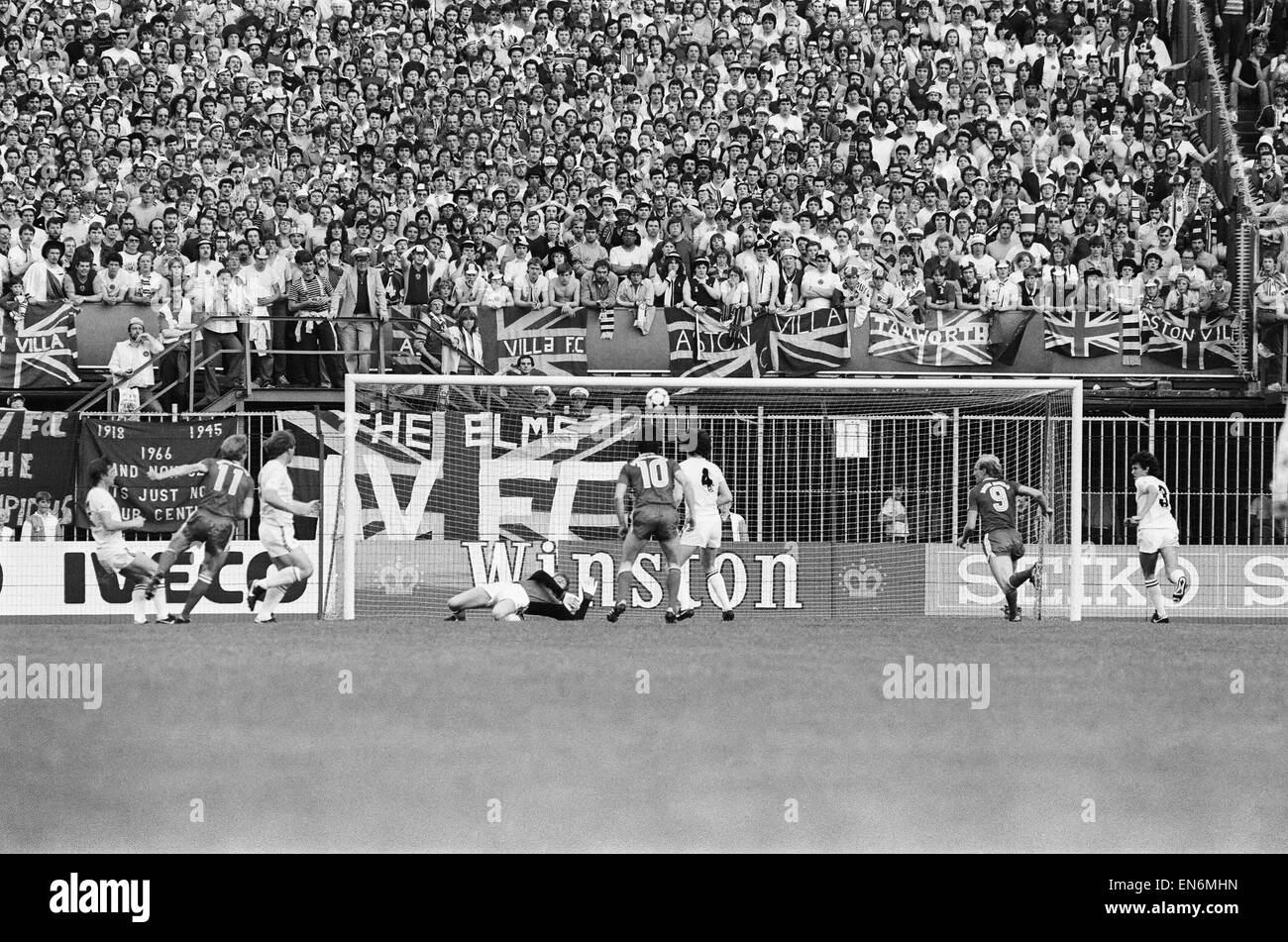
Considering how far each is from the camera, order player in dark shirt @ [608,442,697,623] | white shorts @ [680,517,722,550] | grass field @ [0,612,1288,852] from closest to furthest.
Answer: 1. grass field @ [0,612,1288,852]
2. player in dark shirt @ [608,442,697,623]
3. white shorts @ [680,517,722,550]

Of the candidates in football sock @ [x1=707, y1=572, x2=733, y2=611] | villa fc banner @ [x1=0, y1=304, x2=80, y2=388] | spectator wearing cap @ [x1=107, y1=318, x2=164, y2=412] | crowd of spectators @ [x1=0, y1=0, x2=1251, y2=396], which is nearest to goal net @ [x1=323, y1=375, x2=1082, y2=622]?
football sock @ [x1=707, y1=572, x2=733, y2=611]

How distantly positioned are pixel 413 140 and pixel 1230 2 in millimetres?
13382

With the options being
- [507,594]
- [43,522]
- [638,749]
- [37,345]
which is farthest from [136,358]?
[638,749]

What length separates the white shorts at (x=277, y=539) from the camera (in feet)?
70.1

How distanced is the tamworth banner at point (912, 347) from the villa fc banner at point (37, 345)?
6582 mm

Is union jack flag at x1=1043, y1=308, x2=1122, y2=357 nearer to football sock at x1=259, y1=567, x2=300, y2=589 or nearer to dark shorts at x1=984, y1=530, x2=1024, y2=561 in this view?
dark shorts at x1=984, y1=530, x2=1024, y2=561

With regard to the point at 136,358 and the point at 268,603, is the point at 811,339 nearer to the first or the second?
the point at 268,603

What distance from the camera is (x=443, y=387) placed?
80.9 feet

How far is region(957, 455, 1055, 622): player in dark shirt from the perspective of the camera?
72.2 ft

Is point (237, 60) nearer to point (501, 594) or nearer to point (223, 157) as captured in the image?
point (223, 157)

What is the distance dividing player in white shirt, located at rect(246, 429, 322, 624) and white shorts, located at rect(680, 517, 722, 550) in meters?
4.05

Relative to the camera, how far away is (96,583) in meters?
23.9

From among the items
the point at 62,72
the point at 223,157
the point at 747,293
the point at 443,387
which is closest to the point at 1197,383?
the point at 747,293
